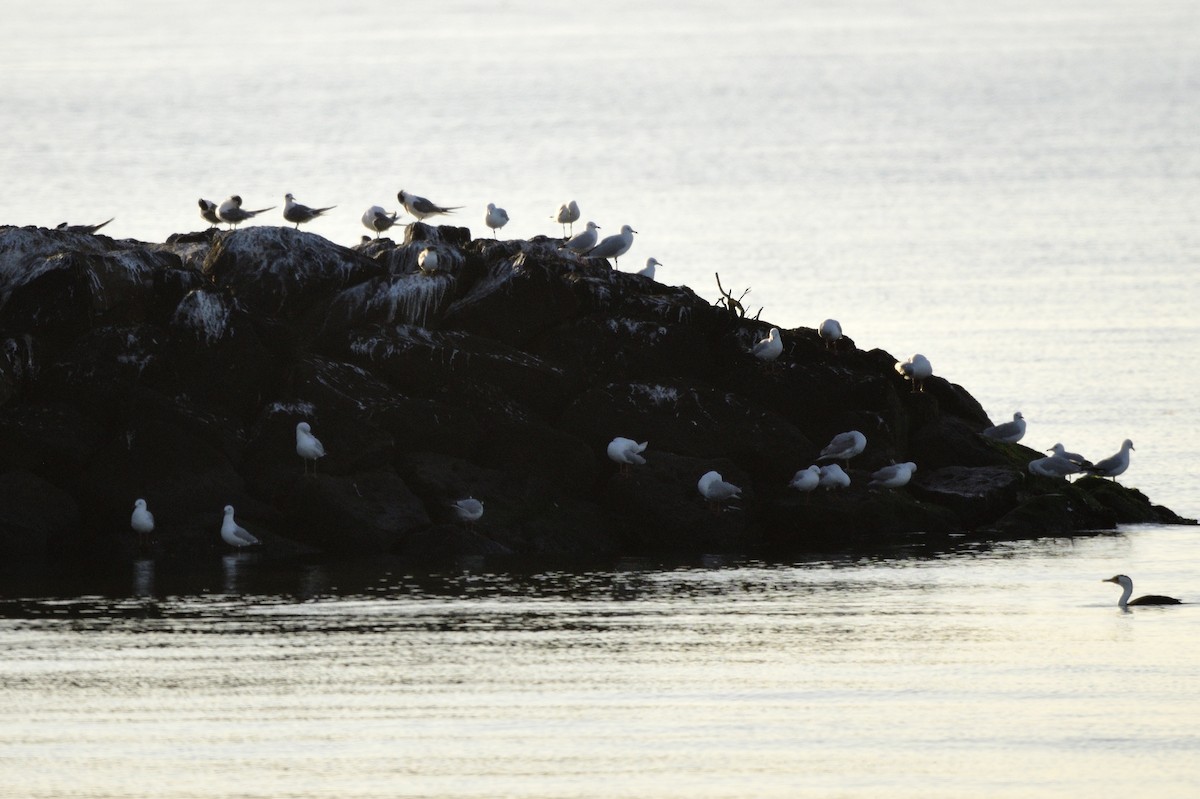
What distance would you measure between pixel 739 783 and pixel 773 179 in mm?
63152

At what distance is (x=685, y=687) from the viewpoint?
60.1 feet

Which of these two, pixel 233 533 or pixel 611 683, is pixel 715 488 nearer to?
pixel 233 533

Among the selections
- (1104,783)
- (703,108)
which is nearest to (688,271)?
(1104,783)

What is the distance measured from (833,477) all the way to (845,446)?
795 mm

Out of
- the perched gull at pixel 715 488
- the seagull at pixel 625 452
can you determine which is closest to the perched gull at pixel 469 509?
the seagull at pixel 625 452

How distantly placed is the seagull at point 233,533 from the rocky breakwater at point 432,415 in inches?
11.6

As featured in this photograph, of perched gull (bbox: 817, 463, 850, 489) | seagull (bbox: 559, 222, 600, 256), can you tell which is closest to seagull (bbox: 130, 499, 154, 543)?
perched gull (bbox: 817, 463, 850, 489)

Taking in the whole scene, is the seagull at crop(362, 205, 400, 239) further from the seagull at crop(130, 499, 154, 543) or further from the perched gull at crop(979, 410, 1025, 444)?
the perched gull at crop(979, 410, 1025, 444)

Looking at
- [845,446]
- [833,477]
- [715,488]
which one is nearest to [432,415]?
[715,488]

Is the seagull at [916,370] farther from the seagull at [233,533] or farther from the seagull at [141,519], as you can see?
the seagull at [141,519]

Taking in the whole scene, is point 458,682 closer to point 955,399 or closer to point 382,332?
point 382,332

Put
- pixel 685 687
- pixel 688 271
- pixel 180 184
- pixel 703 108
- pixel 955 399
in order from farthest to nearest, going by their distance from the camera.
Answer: pixel 703 108 → pixel 180 184 → pixel 688 271 → pixel 955 399 → pixel 685 687

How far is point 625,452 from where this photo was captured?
1032 inches

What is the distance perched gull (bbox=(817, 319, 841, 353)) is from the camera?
30.3 meters
